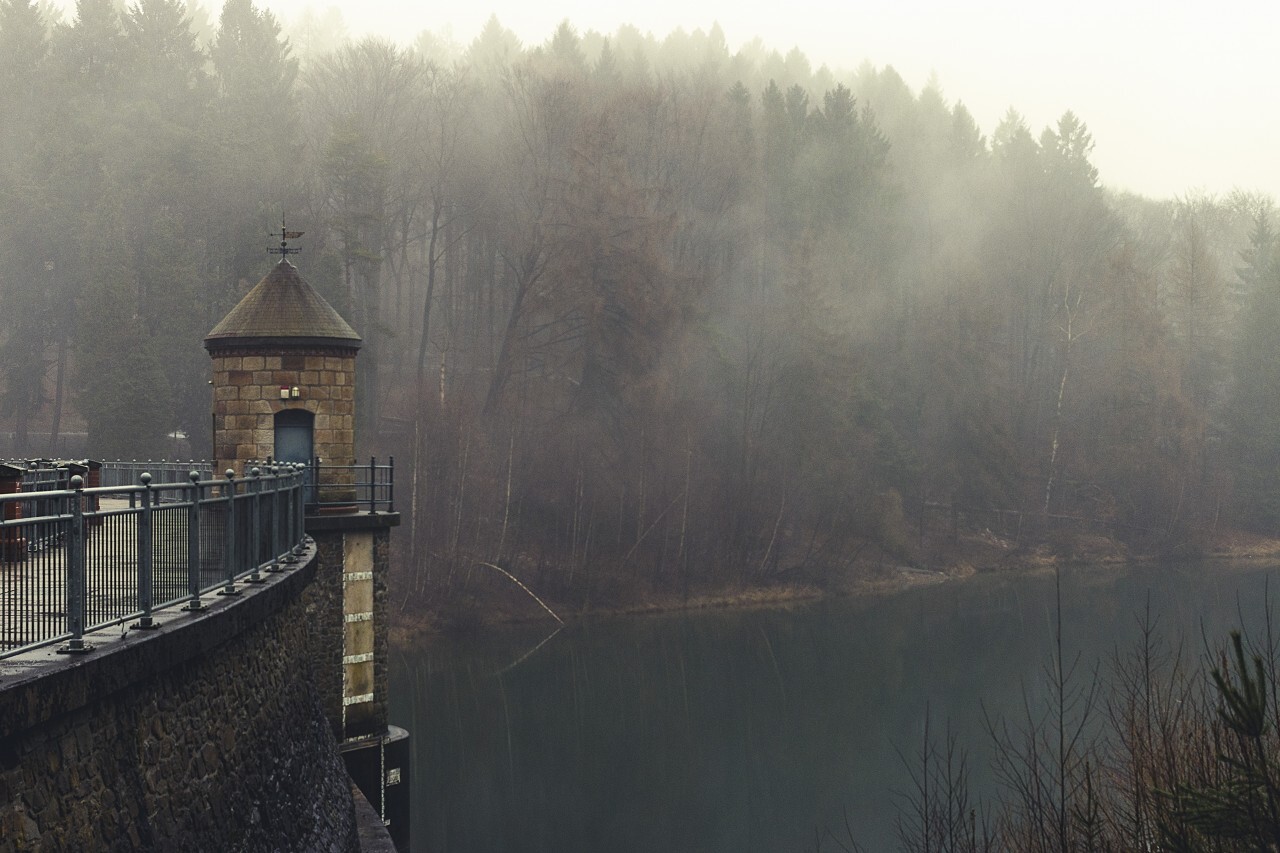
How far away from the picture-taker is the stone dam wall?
7270 millimetres

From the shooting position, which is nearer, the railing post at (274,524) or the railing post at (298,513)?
the railing post at (274,524)

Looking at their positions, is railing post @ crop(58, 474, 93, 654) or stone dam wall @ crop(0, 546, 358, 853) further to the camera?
railing post @ crop(58, 474, 93, 654)

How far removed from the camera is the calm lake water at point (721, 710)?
91.5 ft

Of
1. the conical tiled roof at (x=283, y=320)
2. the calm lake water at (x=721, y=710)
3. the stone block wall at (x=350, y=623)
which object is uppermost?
the conical tiled roof at (x=283, y=320)

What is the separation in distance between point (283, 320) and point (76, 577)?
15.8 metres

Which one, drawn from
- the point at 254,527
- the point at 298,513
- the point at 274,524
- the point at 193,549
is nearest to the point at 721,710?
the point at 298,513

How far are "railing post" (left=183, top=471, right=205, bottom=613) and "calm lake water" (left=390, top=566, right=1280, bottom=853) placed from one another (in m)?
13.9

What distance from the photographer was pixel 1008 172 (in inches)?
3132

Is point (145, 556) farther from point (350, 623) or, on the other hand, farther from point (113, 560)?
point (350, 623)

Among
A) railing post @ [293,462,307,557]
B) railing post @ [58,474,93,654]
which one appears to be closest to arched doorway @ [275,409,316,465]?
railing post @ [293,462,307,557]

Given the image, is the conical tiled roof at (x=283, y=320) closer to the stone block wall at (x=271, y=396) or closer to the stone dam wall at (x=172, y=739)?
the stone block wall at (x=271, y=396)

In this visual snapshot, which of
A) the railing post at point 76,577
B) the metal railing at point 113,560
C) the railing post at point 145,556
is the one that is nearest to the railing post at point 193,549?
the metal railing at point 113,560

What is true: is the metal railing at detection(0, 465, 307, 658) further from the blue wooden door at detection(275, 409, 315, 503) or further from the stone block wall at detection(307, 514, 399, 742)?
the blue wooden door at detection(275, 409, 315, 503)

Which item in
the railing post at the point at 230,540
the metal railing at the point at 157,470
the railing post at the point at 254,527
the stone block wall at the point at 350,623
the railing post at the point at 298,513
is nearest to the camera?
the railing post at the point at 230,540
